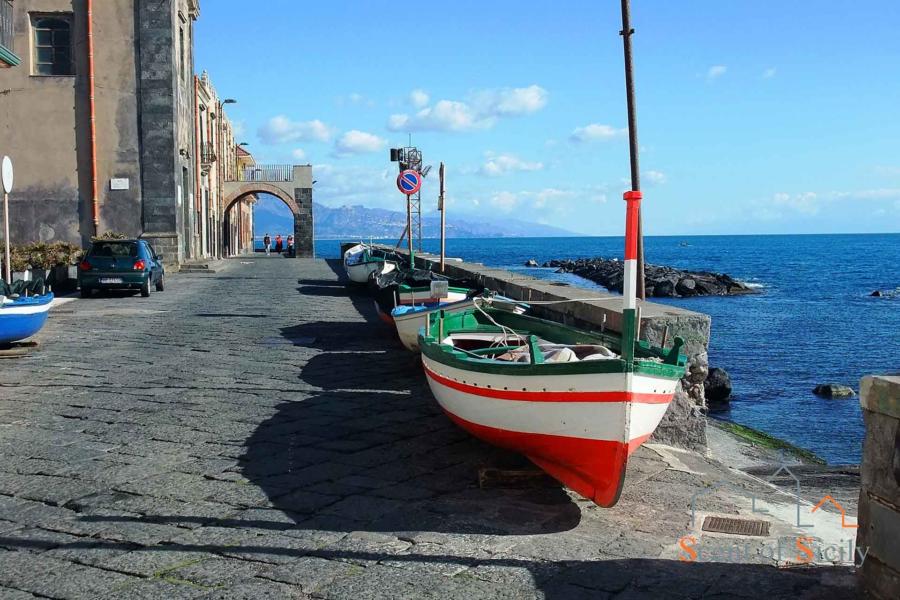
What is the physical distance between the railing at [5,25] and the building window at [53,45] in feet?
31.9

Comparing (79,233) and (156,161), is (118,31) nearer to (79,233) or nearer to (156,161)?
(156,161)

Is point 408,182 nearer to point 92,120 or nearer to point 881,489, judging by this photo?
point 92,120

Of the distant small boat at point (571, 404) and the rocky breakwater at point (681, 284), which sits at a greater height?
the distant small boat at point (571, 404)

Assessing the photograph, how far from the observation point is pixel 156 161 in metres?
25.8

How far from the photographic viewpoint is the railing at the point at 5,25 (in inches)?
586

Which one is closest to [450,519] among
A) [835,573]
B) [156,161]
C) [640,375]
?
[640,375]

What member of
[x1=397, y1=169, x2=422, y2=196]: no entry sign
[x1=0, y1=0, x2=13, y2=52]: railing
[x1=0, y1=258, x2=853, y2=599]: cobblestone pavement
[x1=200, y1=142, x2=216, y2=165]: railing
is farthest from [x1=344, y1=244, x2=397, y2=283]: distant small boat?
[x1=200, y1=142, x2=216, y2=165]: railing

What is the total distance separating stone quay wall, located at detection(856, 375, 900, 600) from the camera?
3.43 metres

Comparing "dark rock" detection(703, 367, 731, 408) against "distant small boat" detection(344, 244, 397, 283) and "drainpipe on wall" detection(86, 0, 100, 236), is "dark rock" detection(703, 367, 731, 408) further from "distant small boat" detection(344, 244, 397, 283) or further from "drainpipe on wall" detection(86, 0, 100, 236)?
"drainpipe on wall" detection(86, 0, 100, 236)

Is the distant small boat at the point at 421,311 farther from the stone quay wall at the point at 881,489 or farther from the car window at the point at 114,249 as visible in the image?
the car window at the point at 114,249

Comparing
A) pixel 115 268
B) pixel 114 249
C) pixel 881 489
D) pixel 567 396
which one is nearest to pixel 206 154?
pixel 114 249

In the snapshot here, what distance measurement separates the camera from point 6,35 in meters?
15.3

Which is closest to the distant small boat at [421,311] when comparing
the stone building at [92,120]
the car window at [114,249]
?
the car window at [114,249]

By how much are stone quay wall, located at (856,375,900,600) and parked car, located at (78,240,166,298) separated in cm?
1735
